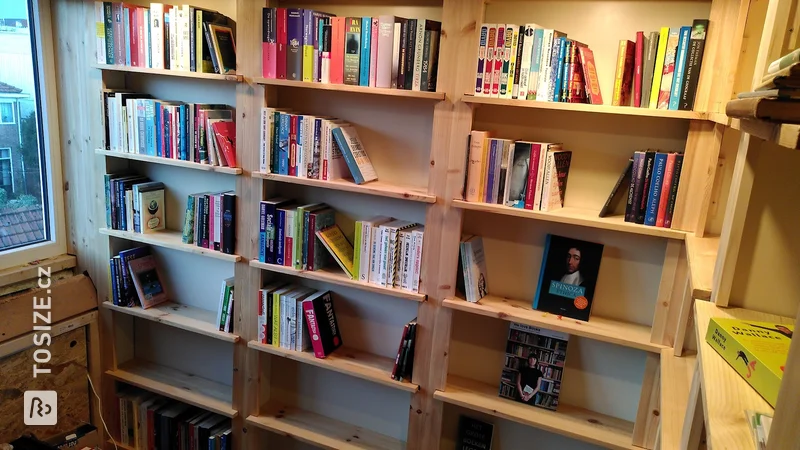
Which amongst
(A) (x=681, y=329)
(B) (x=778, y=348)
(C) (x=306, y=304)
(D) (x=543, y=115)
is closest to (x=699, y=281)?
(B) (x=778, y=348)

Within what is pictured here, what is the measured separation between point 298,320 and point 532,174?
3.86 ft

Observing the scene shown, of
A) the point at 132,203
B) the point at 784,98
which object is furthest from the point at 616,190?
the point at 132,203

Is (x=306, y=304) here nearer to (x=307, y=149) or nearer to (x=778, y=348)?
(x=307, y=149)

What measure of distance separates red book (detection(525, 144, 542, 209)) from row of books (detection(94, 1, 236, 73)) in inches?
51.2

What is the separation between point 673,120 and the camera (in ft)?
6.11

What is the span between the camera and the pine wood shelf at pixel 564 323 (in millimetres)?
1898

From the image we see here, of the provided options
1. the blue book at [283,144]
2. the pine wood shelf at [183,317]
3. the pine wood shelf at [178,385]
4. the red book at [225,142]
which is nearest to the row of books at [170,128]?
the red book at [225,142]

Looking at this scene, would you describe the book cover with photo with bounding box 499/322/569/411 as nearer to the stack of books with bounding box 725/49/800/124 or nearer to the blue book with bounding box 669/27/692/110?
the blue book with bounding box 669/27/692/110

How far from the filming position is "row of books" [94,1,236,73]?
2.28 meters

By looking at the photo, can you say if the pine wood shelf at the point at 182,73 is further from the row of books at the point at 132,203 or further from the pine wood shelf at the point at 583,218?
the pine wood shelf at the point at 583,218

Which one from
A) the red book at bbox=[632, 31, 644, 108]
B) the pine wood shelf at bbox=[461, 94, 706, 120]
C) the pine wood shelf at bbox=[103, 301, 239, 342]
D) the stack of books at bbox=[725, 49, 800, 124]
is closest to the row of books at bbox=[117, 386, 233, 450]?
the pine wood shelf at bbox=[103, 301, 239, 342]

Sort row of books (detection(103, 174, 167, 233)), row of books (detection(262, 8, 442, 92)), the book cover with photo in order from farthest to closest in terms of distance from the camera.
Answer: row of books (detection(103, 174, 167, 233)), the book cover with photo, row of books (detection(262, 8, 442, 92))

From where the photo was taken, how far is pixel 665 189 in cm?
177

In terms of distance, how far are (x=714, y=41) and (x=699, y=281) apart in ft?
3.01
